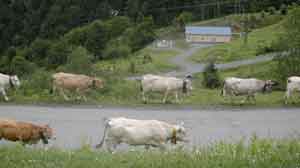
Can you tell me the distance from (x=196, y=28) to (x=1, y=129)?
232 feet

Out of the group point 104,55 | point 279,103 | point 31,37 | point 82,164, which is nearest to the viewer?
point 82,164

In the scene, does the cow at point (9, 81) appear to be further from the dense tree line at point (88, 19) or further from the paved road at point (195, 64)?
the dense tree line at point (88, 19)

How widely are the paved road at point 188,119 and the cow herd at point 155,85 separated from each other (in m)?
1.43

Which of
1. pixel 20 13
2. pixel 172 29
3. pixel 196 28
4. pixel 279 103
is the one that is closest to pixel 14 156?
pixel 279 103

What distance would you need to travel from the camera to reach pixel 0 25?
113 metres

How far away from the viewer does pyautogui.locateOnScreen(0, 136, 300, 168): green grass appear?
8062 millimetres

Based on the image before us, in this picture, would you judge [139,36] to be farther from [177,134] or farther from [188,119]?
[177,134]

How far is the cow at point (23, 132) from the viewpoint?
11.7 meters

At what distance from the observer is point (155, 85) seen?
2056cm

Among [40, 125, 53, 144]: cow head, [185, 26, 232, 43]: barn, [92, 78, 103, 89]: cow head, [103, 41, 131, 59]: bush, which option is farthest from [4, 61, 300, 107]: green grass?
[185, 26, 232, 43]: barn

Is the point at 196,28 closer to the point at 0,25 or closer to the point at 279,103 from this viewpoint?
the point at 0,25

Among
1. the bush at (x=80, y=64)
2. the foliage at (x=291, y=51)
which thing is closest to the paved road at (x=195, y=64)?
the foliage at (x=291, y=51)

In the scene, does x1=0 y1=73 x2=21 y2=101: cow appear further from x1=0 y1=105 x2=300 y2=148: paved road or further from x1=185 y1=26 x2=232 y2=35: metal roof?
x1=185 y1=26 x2=232 y2=35: metal roof

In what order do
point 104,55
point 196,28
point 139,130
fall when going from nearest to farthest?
point 139,130 → point 104,55 → point 196,28
